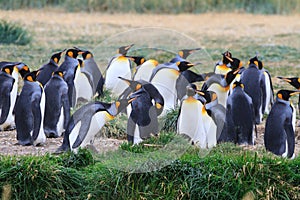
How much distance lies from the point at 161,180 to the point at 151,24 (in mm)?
11264

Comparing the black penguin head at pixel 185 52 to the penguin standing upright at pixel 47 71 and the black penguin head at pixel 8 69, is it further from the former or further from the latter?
the black penguin head at pixel 8 69

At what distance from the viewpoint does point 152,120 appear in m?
6.88

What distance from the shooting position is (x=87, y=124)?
22.4ft

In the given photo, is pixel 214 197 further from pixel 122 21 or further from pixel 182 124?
pixel 122 21

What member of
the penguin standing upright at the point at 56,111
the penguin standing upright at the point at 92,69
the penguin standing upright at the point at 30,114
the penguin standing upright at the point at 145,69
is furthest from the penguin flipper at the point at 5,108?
the penguin standing upright at the point at 145,69

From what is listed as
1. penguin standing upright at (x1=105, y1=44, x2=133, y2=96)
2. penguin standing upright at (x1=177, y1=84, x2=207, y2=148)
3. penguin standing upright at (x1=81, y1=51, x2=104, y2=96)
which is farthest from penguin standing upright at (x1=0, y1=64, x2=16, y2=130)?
penguin standing upright at (x1=177, y1=84, x2=207, y2=148)

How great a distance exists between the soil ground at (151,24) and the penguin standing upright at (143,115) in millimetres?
7137

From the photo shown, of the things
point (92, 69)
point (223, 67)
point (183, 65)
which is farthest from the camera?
point (92, 69)

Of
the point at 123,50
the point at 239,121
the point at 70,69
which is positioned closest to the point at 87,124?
the point at 239,121

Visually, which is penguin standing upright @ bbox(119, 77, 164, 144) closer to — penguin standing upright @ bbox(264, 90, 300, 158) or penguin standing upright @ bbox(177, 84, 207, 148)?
penguin standing upright @ bbox(177, 84, 207, 148)

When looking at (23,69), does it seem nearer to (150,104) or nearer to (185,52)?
(185,52)

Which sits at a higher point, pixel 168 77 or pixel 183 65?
pixel 183 65

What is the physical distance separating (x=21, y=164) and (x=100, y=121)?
1.17 meters

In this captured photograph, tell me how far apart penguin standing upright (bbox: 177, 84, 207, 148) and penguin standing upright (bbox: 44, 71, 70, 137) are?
46.9 inches
